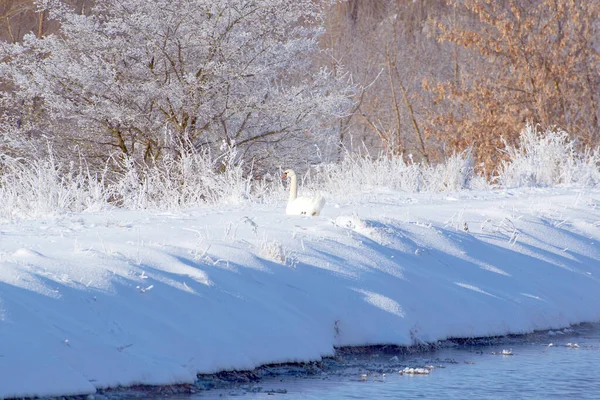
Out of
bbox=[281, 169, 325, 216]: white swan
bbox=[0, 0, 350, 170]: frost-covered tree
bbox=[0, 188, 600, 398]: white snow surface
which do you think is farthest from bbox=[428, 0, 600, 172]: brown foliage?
bbox=[281, 169, 325, 216]: white swan

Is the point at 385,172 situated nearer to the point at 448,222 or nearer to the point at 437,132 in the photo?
the point at 448,222

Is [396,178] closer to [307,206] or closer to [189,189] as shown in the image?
[189,189]

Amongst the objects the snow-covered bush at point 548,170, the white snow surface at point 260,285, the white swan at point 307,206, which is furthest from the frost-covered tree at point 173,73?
the white swan at point 307,206

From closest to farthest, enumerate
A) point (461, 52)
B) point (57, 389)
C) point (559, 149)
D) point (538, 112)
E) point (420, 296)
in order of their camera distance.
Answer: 1. point (57, 389)
2. point (420, 296)
3. point (559, 149)
4. point (538, 112)
5. point (461, 52)

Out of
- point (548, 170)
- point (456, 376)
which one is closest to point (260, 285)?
point (456, 376)

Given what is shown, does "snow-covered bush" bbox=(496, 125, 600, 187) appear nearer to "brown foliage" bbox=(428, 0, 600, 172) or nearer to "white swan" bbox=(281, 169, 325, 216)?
"brown foliage" bbox=(428, 0, 600, 172)

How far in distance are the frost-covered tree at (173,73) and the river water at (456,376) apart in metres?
9.39

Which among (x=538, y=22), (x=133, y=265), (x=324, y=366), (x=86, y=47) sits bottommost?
(x=324, y=366)

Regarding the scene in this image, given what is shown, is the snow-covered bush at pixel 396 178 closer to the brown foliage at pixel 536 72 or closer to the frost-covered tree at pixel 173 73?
the frost-covered tree at pixel 173 73

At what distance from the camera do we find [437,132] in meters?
23.2

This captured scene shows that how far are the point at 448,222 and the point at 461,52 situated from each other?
2659 centimetres

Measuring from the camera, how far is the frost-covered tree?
15820mm

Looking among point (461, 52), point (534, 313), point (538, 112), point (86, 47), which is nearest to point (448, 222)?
point (534, 313)

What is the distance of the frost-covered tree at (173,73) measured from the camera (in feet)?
51.9
